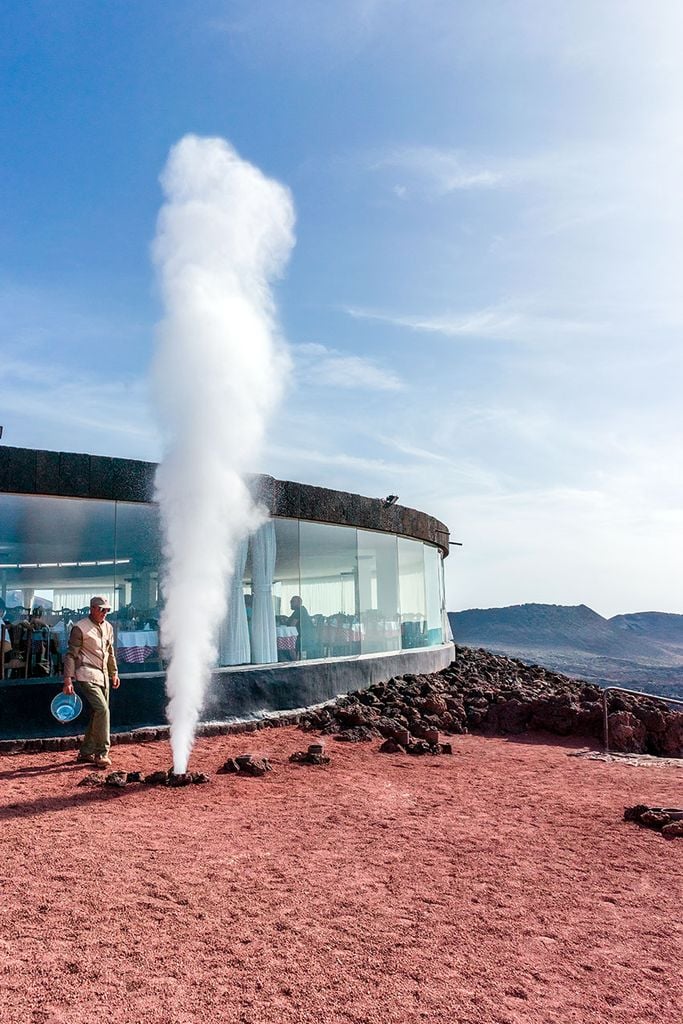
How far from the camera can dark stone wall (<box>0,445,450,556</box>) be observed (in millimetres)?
10547

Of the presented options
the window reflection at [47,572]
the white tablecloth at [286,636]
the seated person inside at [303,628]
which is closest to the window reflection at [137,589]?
the window reflection at [47,572]

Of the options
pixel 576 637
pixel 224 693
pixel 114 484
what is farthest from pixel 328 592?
pixel 576 637

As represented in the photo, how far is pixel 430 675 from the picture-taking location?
16.4 metres

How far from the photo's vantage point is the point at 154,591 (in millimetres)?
11773

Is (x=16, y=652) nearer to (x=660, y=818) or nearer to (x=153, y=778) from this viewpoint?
(x=153, y=778)

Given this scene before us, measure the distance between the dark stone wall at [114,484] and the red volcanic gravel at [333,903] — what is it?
397 centimetres

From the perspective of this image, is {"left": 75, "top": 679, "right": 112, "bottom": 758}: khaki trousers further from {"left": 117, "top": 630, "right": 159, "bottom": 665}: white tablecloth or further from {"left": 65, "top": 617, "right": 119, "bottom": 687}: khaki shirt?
{"left": 117, "top": 630, "right": 159, "bottom": 665}: white tablecloth

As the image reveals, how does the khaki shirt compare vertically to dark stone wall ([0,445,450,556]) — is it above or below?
below

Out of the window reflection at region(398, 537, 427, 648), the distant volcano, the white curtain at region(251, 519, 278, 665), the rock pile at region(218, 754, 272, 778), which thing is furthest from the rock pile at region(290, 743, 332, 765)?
the distant volcano

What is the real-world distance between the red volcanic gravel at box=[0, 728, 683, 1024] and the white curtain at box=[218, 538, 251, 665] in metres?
3.94

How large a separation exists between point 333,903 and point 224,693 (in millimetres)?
7060

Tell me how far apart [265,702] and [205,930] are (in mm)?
7876

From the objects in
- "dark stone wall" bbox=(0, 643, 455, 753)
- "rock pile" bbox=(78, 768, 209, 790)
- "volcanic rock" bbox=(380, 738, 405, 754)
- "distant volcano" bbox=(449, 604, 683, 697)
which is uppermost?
"dark stone wall" bbox=(0, 643, 455, 753)

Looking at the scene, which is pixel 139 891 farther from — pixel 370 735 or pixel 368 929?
pixel 370 735
